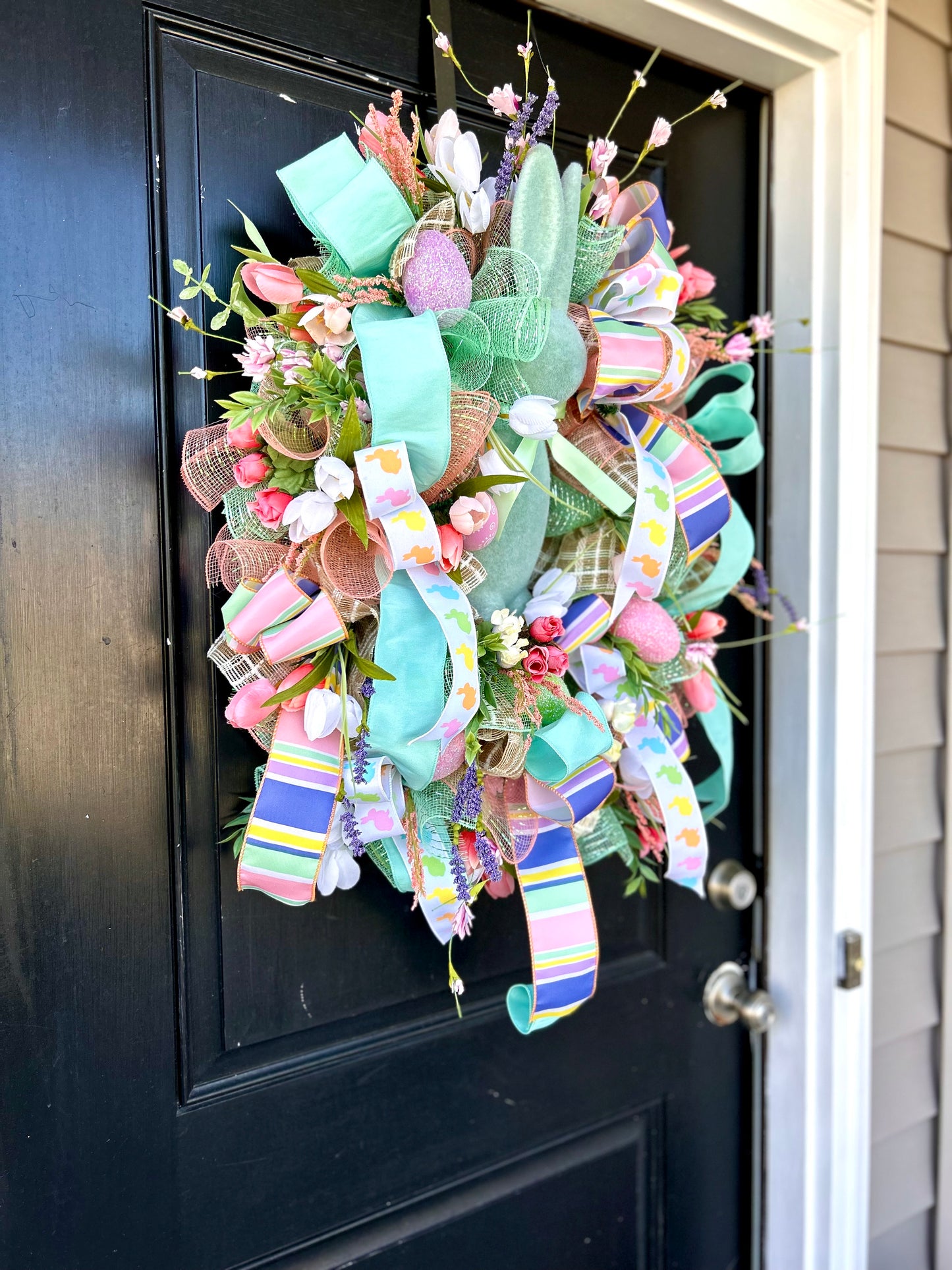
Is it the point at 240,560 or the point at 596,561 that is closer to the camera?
the point at 240,560

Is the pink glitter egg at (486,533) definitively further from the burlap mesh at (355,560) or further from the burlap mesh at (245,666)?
the burlap mesh at (245,666)

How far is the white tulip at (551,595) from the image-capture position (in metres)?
0.67

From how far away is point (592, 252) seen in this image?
695 millimetres

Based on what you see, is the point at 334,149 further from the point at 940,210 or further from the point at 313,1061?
the point at 940,210

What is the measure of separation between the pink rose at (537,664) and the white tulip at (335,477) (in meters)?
0.19

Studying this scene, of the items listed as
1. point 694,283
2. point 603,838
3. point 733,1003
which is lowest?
point 733,1003

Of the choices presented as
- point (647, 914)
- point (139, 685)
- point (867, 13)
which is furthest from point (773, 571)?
point (139, 685)

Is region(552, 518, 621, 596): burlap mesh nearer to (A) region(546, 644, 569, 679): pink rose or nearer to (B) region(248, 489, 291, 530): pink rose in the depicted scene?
(A) region(546, 644, 569, 679): pink rose

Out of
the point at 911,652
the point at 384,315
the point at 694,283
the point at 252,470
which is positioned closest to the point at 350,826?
the point at 252,470

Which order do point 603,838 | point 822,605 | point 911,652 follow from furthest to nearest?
point 911,652
point 822,605
point 603,838

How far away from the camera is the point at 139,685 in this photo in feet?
2.29

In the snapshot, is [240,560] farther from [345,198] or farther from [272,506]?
[345,198]

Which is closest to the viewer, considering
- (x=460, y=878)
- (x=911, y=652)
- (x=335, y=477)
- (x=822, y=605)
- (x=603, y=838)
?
(x=335, y=477)

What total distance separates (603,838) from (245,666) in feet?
1.26
